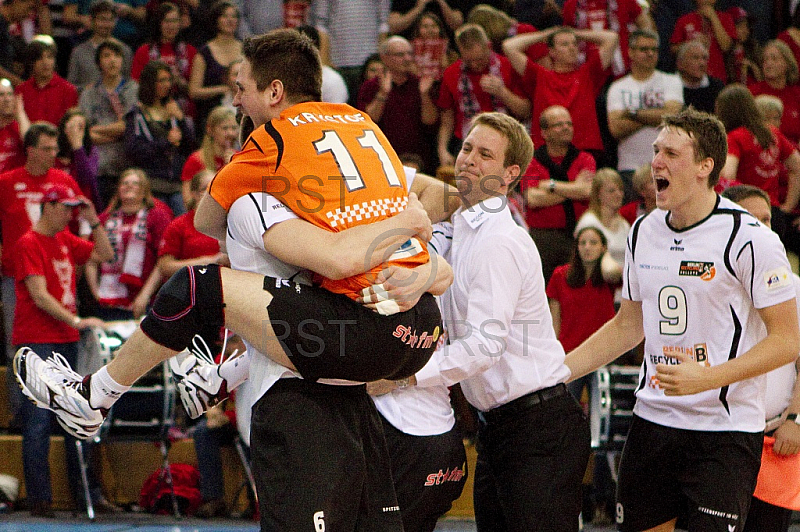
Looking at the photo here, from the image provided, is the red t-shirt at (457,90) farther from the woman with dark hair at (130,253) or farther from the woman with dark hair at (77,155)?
the woman with dark hair at (77,155)

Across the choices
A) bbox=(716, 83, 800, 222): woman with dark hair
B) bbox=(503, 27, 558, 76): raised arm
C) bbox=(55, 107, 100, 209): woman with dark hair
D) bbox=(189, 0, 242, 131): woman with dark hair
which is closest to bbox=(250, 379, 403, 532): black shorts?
bbox=(716, 83, 800, 222): woman with dark hair

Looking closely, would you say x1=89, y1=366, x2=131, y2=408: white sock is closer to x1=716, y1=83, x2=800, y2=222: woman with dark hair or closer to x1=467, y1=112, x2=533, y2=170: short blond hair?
x1=467, y1=112, x2=533, y2=170: short blond hair

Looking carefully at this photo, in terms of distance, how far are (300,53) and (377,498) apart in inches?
61.7

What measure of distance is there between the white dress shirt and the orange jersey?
0.64 metres

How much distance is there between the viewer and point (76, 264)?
8.20m

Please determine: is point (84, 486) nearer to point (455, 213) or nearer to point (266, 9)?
point (455, 213)

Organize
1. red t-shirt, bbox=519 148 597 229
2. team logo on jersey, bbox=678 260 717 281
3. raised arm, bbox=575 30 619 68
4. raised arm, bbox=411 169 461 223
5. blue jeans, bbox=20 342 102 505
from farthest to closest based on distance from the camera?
raised arm, bbox=575 30 619 68 < red t-shirt, bbox=519 148 597 229 < blue jeans, bbox=20 342 102 505 < raised arm, bbox=411 169 461 223 < team logo on jersey, bbox=678 260 717 281

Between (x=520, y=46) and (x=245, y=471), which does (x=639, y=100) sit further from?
(x=245, y=471)

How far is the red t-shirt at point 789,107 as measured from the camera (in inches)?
380

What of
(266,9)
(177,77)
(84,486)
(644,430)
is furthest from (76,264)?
(644,430)

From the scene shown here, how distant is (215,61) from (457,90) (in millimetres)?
2711

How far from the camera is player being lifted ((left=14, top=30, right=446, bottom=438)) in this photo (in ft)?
10.1

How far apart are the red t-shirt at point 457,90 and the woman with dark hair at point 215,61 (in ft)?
7.69

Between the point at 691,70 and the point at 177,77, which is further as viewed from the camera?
the point at 177,77
